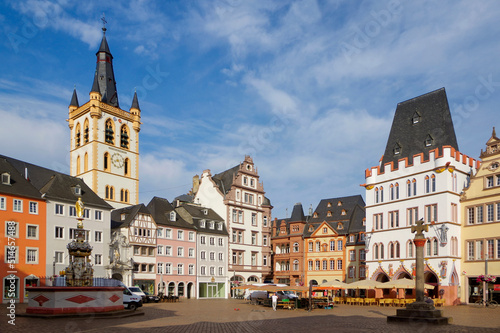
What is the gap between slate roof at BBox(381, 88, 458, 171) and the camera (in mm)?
54375

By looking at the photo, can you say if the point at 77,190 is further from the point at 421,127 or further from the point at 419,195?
the point at 421,127

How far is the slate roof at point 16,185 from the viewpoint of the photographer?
46.8 meters

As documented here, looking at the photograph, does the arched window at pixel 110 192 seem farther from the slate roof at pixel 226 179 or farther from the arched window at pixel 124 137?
the slate roof at pixel 226 179

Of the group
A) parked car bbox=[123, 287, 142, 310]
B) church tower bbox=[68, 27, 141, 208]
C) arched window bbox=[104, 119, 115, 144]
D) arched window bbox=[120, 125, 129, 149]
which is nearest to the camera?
parked car bbox=[123, 287, 142, 310]

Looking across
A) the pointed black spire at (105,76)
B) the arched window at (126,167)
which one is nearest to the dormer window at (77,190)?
the arched window at (126,167)

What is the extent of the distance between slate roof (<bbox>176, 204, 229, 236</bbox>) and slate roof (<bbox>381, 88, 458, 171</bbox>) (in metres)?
24.4

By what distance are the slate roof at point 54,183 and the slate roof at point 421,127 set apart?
32.9m

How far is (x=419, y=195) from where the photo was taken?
174 ft

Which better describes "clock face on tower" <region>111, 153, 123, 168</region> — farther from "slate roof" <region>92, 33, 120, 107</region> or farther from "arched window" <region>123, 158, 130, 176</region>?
"slate roof" <region>92, 33, 120, 107</region>

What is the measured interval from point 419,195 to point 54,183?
3761cm

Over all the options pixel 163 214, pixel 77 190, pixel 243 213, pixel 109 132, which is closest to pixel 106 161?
pixel 109 132

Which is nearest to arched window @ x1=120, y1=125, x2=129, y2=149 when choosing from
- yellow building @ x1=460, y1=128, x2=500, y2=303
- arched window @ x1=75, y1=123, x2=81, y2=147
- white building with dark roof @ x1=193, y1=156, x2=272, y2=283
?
arched window @ x1=75, y1=123, x2=81, y2=147

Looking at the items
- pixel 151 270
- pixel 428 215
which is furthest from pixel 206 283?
pixel 428 215

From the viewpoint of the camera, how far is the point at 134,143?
84.5 m
